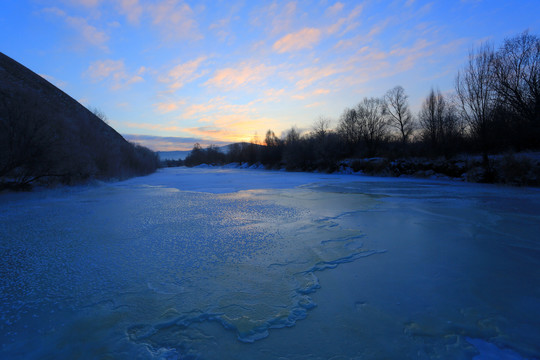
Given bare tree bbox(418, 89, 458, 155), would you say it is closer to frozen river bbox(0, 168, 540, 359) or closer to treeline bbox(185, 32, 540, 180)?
treeline bbox(185, 32, 540, 180)

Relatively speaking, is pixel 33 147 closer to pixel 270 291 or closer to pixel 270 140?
pixel 270 291

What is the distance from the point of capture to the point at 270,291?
85.1 inches

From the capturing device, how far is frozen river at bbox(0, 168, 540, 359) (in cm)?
151

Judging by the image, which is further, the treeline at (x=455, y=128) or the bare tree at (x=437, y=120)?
the bare tree at (x=437, y=120)

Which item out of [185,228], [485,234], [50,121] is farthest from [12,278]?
[50,121]

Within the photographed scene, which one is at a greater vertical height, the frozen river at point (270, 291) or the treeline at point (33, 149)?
the treeline at point (33, 149)

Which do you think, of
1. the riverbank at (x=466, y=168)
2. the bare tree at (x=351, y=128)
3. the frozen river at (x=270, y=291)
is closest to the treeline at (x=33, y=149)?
the frozen river at (x=270, y=291)

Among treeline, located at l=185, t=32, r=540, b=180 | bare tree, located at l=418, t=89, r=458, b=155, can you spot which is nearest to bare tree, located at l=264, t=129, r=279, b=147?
treeline, located at l=185, t=32, r=540, b=180

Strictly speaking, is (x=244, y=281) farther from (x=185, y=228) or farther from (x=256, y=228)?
(x=185, y=228)

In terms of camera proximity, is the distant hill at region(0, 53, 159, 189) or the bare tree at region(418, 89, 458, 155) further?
the bare tree at region(418, 89, 458, 155)

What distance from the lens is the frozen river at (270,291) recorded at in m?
1.51

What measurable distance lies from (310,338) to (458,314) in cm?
119

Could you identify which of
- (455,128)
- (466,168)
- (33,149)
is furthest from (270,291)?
(455,128)

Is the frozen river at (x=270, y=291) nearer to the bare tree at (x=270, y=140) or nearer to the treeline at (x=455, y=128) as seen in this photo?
the treeline at (x=455, y=128)
